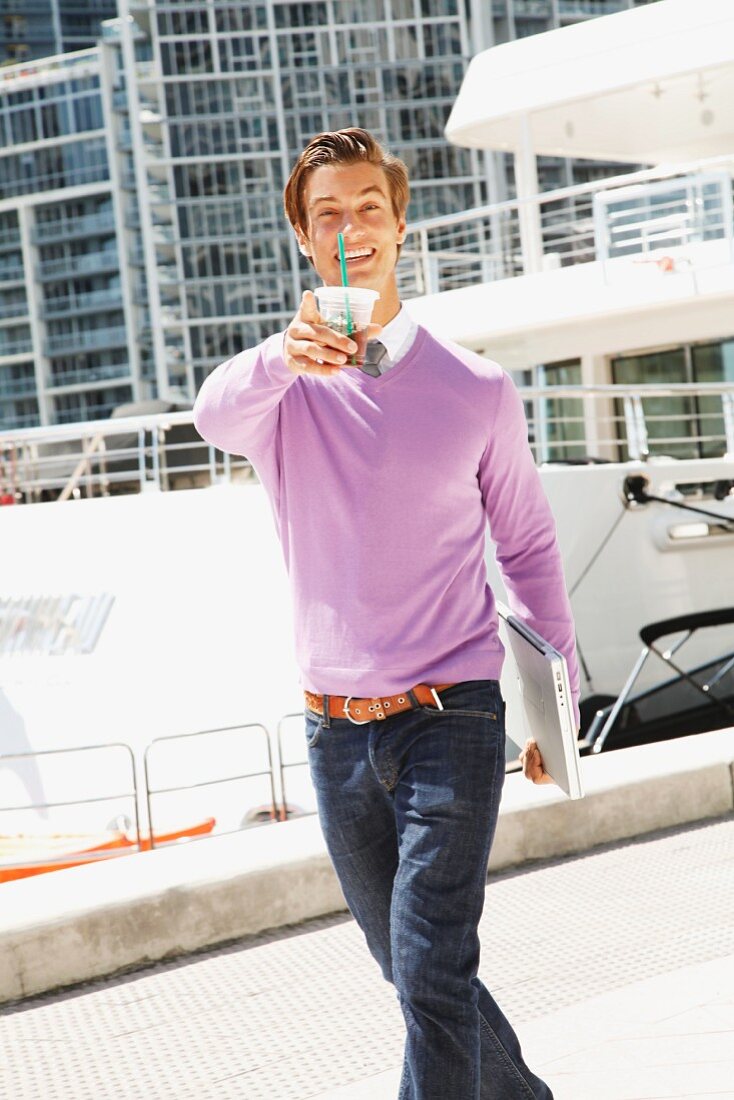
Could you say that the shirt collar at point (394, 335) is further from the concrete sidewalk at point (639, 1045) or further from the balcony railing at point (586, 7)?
the balcony railing at point (586, 7)

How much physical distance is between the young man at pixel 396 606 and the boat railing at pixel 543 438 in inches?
254

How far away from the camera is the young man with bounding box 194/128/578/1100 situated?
2.18 metres

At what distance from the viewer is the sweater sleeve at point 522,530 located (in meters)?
2.37

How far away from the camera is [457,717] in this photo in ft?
7.36

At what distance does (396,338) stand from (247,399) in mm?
287

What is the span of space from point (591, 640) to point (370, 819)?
847 cm

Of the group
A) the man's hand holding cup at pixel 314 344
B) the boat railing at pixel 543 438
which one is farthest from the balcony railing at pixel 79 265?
the man's hand holding cup at pixel 314 344

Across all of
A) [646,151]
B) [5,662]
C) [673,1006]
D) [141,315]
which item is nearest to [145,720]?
[5,662]

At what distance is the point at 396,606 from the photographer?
2.25m

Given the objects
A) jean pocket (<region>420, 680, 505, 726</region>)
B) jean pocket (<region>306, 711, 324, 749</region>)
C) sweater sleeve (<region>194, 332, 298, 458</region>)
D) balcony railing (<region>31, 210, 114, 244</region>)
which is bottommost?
jean pocket (<region>306, 711, 324, 749</region>)

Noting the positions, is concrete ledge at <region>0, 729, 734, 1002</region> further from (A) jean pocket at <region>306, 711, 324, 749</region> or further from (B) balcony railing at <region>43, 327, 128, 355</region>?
(B) balcony railing at <region>43, 327, 128, 355</region>

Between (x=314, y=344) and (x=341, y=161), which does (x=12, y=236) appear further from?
(x=314, y=344)

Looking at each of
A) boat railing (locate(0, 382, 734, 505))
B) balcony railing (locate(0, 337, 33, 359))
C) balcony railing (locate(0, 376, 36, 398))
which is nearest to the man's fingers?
boat railing (locate(0, 382, 734, 505))

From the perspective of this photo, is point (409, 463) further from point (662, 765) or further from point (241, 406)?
point (662, 765)
